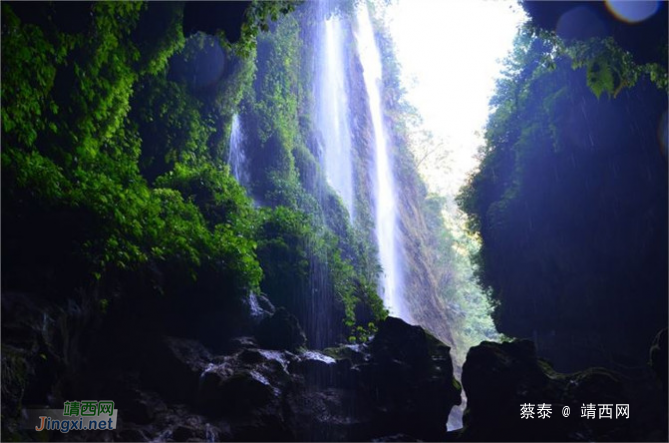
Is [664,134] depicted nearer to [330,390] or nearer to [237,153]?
[330,390]

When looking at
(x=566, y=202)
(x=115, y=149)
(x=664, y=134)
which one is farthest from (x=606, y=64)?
(x=566, y=202)

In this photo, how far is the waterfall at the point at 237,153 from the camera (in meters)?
15.4

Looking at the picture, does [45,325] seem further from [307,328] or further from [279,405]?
[307,328]

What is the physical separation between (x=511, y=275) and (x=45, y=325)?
46.2 feet

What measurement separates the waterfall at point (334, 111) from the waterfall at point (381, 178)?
2727 mm

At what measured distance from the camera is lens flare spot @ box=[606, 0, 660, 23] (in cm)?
672

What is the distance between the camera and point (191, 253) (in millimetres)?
8664

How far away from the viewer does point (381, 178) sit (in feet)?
97.7

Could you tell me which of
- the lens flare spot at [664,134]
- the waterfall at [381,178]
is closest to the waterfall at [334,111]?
the waterfall at [381,178]

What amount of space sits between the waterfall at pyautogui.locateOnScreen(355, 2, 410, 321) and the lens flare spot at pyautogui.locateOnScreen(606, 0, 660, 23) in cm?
1827

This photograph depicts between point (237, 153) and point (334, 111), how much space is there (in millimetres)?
10087

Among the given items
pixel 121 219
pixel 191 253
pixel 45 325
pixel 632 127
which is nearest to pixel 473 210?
pixel 632 127

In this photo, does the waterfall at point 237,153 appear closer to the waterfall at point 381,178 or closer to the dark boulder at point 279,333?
the dark boulder at point 279,333

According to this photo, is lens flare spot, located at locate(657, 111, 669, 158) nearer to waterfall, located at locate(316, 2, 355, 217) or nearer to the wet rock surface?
the wet rock surface
